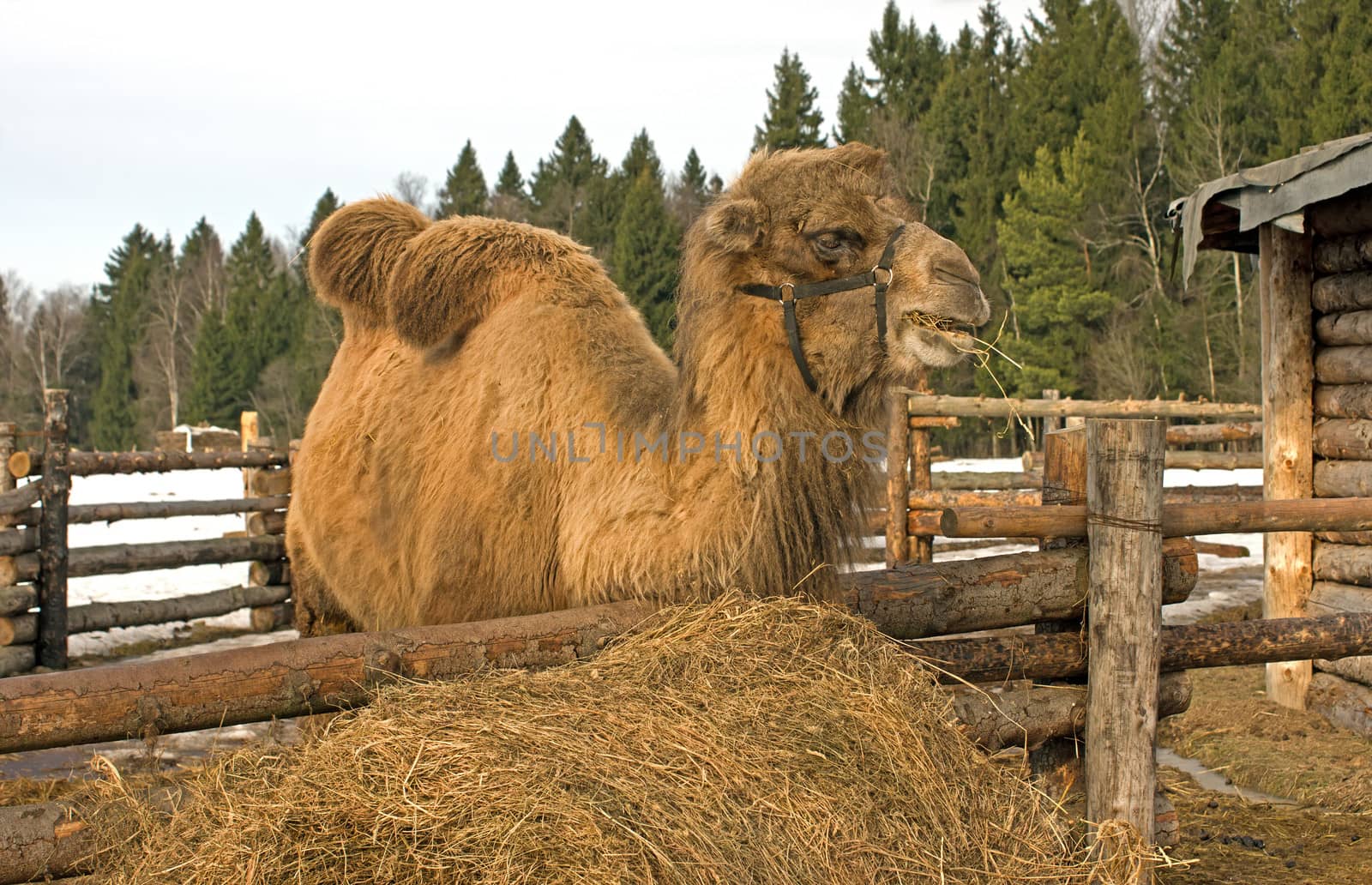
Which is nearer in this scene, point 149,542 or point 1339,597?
point 1339,597

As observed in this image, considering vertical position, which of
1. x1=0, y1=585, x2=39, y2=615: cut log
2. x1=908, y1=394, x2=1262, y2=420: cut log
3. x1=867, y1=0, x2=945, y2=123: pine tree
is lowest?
x1=0, y1=585, x2=39, y2=615: cut log

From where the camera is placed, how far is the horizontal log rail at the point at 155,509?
9289 millimetres

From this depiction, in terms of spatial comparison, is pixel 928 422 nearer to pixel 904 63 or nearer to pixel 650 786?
pixel 650 786

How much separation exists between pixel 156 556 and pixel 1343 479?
937 centimetres

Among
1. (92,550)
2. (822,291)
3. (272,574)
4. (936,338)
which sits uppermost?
(822,291)

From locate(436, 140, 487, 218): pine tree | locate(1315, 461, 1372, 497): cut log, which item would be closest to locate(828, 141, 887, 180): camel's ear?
locate(1315, 461, 1372, 497): cut log

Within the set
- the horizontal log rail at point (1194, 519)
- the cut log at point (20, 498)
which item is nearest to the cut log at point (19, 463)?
the cut log at point (20, 498)

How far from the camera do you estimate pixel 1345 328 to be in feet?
22.6

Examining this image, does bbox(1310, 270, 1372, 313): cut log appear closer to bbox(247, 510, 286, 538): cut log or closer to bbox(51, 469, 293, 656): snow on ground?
bbox(51, 469, 293, 656): snow on ground

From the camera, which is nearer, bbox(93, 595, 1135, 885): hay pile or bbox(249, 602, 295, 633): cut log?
bbox(93, 595, 1135, 885): hay pile

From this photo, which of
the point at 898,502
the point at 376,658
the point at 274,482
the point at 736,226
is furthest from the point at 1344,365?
the point at 274,482

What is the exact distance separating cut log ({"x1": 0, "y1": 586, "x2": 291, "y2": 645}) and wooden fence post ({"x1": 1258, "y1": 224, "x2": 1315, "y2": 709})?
8.59 meters

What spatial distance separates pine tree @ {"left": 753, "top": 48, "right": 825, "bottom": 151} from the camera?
1486 inches

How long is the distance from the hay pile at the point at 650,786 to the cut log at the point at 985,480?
10.3 m
